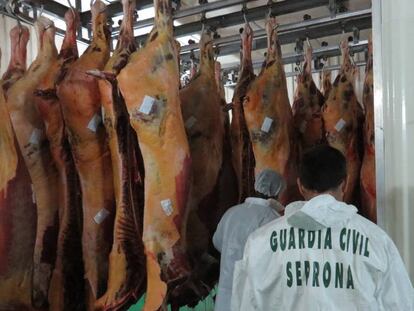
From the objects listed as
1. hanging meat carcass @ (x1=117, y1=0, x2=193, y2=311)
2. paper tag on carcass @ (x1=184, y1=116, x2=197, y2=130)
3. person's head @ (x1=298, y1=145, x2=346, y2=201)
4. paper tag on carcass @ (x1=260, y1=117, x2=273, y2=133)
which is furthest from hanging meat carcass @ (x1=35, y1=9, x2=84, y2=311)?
person's head @ (x1=298, y1=145, x2=346, y2=201)

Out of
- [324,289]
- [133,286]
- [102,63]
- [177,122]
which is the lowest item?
[133,286]

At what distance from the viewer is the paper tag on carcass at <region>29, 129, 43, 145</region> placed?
7.45 feet

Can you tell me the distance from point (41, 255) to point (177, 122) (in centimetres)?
80

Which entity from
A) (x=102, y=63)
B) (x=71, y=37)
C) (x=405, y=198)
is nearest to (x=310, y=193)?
(x=405, y=198)

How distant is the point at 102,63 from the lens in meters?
2.25

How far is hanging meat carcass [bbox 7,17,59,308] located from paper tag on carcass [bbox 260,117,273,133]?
920 mm

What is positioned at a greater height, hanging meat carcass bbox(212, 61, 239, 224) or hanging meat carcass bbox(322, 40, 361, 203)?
hanging meat carcass bbox(322, 40, 361, 203)

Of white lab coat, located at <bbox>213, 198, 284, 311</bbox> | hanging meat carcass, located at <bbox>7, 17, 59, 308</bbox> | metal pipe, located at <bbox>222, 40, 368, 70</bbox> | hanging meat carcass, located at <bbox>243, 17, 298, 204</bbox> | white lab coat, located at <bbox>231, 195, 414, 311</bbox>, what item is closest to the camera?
white lab coat, located at <bbox>231, 195, 414, 311</bbox>

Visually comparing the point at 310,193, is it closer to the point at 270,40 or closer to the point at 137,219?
the point at 137,219

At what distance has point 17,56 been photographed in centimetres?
236

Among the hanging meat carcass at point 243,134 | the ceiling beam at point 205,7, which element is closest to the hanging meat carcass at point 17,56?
the ceiling beam at point 205,7

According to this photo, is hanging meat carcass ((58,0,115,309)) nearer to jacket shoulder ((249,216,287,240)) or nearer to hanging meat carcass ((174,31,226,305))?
hanging meat carcass ((174,31,226,305))

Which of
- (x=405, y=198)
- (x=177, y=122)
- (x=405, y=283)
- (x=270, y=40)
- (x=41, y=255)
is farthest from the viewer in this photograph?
(x=270, y=40)

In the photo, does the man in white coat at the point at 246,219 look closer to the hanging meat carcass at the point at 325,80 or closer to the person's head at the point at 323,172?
the person's head at the point at 323,172
